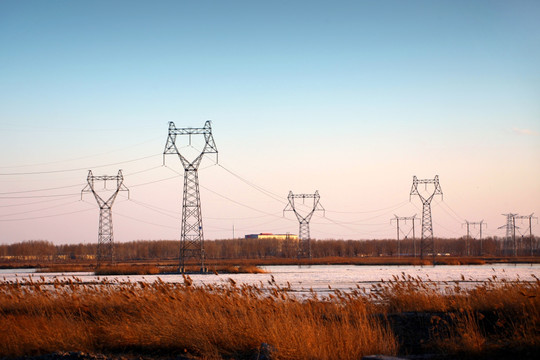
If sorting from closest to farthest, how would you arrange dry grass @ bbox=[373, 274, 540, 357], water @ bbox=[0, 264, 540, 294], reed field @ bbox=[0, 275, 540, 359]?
dry grass @ bbox=[373, 274, 540, 357] < reed field @ bbox=[0, 275, 540, 359] < water @ bbox=[0, 264, 540, 294]

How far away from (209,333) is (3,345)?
17.5 ft

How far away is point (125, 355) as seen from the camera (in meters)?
13.7

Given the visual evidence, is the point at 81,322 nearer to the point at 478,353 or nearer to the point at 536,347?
the point at 478,353

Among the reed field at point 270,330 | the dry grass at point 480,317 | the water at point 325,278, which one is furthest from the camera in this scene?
the water at point 325,278

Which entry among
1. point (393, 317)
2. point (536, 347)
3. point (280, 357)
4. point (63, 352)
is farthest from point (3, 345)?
point (536, 347)

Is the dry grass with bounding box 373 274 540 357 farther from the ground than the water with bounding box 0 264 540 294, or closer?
farther from the ground

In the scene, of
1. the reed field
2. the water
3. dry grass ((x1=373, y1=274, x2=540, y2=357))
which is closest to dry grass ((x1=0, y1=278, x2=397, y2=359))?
the reed field

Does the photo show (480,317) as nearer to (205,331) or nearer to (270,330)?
(270,330)

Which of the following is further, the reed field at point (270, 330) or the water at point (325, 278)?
the water at point (325, 278)

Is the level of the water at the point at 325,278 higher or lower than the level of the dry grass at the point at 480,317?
lower

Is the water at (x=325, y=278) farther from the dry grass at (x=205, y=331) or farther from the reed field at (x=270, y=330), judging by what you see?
the dry grass at (x=205, y=331)

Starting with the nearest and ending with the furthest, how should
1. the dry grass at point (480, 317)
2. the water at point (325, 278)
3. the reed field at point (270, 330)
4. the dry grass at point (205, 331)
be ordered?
the dry grass at point (480, 317) < the reed field at point (270, 330) < the dry grass at point (205, 331) < the water at point (325, 278)

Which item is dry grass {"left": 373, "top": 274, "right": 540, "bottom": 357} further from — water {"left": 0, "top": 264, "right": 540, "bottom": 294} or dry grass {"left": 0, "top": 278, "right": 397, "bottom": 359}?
water {"left": 0, "top": 264, "right": 540, "bottom": 294}

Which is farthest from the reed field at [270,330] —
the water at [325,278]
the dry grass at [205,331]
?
the water at [325,278]
